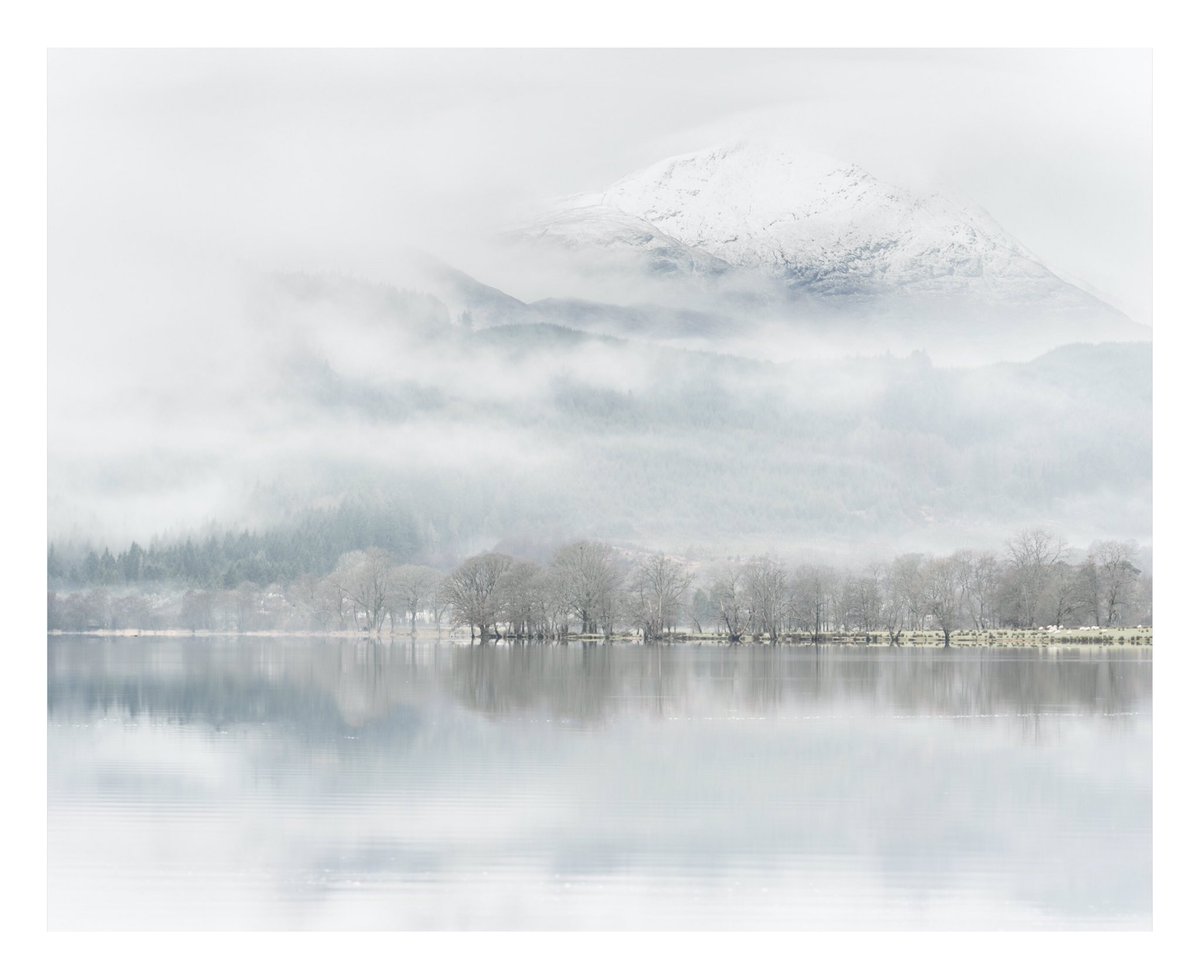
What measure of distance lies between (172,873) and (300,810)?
3.19 metres

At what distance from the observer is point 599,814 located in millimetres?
17422

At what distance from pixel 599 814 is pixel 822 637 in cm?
8290

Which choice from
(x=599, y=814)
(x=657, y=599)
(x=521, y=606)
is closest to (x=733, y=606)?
(x=657, y=599)

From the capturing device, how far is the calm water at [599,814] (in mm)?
13812

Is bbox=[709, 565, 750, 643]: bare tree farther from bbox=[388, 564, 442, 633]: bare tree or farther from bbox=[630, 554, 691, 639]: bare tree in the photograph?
bbox=[388, 564, 442, 633]: bare tree

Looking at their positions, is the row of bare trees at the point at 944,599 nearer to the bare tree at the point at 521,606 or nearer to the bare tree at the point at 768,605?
the bare tree at the point at 768,605

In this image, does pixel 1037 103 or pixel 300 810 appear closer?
pixel 300 810

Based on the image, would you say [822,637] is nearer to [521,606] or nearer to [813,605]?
[813,605]

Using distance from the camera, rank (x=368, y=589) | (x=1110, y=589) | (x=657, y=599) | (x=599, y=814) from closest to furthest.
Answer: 1. (x=599, y=814)
2. (x=1110, y=589)
3. (x=657, y=599)
4. (x=368, y=589)

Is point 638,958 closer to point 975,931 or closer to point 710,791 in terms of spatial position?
point 975,931

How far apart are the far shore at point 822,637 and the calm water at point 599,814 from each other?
177 ft

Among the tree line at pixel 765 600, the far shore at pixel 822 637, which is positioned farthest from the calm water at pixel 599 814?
the tree line at pixel 765 600
